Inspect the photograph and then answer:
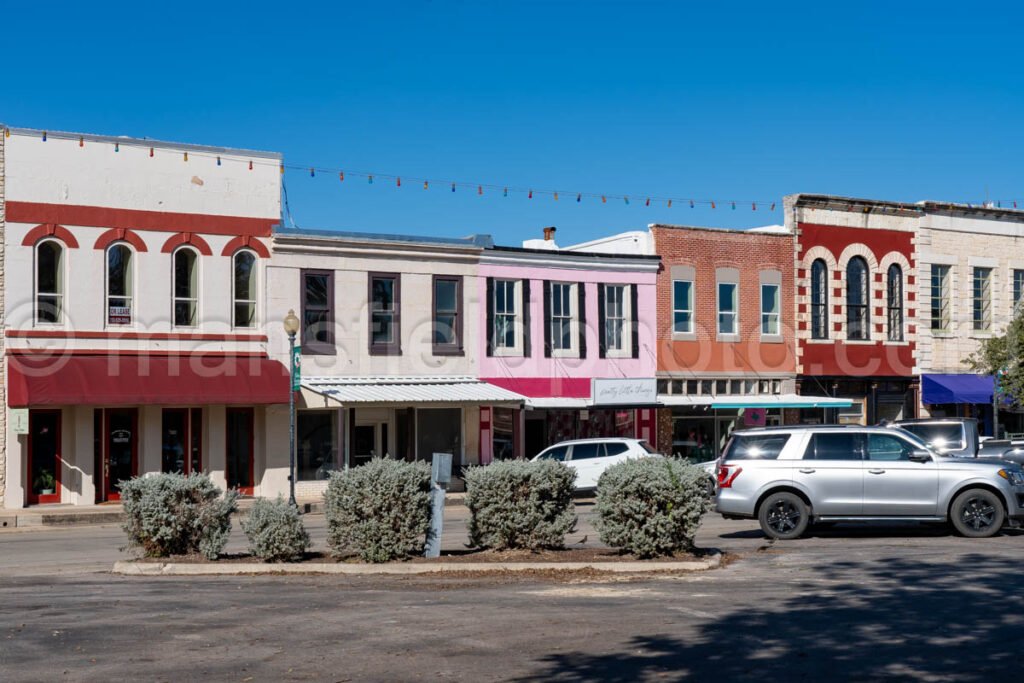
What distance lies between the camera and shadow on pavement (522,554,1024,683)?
9148 millimetres

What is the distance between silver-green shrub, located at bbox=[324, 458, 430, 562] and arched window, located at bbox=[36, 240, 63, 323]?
1573cm

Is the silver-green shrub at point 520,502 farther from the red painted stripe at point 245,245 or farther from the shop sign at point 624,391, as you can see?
the shop sign at point 624,391

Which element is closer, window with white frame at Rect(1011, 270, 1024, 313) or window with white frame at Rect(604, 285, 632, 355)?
window with white frame at Rect(604, 285, 632, 355)

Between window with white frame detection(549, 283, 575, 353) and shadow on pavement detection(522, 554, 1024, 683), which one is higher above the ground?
window with white frame detection(549, 283, 575, 353)

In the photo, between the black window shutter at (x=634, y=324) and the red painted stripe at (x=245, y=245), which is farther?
the black window shutter at (x=634, y=324)

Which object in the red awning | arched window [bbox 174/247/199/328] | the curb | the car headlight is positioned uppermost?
arched window [bbox 174/247/199/328]

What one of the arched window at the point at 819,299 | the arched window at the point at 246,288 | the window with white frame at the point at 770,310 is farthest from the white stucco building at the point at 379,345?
the arched window at the point at 819,299

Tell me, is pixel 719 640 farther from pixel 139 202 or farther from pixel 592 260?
pixel 592 260

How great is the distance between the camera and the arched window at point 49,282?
28469 mm

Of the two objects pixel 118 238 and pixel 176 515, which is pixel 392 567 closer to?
pixel 176 515

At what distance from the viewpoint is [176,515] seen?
15.8 meters

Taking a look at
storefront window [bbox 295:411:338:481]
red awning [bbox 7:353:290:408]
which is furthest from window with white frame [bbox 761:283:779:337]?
red awning [bbox 7:353:290:408]

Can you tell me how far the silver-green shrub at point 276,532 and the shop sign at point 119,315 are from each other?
15034mm

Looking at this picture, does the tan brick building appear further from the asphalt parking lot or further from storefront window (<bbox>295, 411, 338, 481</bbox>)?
the asphalt parking lot
